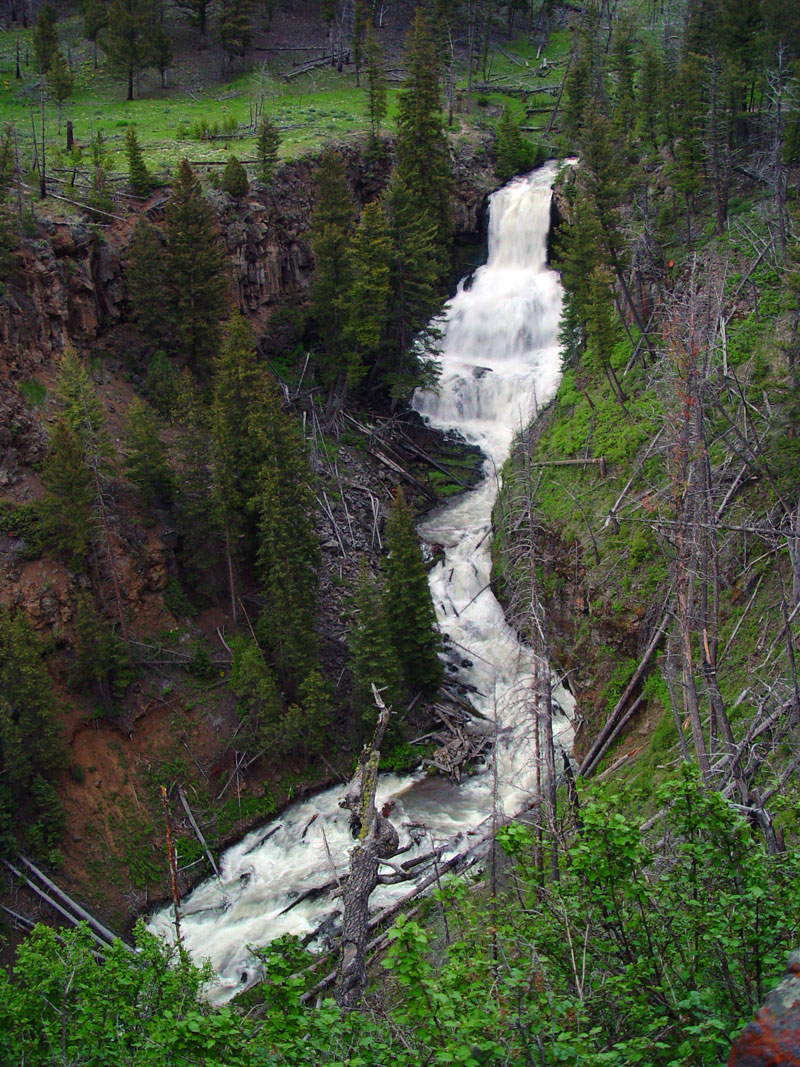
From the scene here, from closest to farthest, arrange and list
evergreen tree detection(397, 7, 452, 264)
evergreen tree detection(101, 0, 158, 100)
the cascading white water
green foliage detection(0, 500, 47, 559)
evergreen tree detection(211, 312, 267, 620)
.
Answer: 1. the cascading white water
2. green foliage detection(0, 500, 47, 559)
3. evergreen tree detection(211, 312, 267, 620)
4. evergreen tree detection(397, 7, 452, 264)
5. evergreen tree detection(101, 0, 158, 100)

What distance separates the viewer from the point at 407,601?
108 feet

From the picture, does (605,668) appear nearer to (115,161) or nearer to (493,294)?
(493,294)

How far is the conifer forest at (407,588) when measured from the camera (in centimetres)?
995

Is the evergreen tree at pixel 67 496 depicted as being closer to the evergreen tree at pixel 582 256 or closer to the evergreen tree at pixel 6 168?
the evergreen tree at pixel 6 168

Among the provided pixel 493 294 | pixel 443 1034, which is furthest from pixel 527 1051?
pixel 493 294

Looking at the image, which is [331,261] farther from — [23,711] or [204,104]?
[204,104]

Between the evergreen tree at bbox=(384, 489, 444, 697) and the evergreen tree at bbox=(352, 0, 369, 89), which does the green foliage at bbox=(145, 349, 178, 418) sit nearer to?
the evergreen tree at bbox=(384, 489, 444, 697)

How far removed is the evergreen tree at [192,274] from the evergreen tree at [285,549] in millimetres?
8437

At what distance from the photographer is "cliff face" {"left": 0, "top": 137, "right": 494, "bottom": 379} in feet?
119

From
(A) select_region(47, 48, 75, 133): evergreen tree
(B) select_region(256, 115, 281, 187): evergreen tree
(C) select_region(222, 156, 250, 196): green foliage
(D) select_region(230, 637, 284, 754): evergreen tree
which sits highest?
(A) select_region(47, 48, 75, 133): evergreen tree

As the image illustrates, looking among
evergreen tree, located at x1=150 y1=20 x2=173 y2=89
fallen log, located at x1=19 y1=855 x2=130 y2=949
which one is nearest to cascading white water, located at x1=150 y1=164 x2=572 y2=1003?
fallen log, located at x1=19 y1=855 x2=130 y2=949

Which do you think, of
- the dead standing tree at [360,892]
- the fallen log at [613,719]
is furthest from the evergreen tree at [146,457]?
the dead standing tree at [360,892]

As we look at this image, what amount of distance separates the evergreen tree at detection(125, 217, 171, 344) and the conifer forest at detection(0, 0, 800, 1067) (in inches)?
7.3

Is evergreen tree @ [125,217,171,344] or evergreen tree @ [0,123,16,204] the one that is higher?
evergreen tree @ [0,123,16,204]
